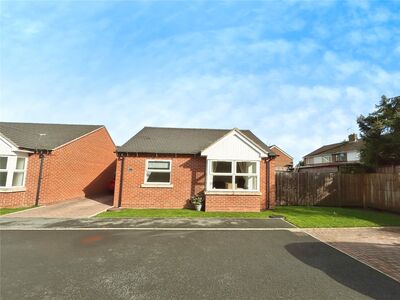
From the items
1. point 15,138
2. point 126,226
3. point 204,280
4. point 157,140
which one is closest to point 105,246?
point 126,226

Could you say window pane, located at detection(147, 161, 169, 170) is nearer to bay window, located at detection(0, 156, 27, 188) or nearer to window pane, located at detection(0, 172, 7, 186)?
bay window, located at detection(0, 156, 27, 188)

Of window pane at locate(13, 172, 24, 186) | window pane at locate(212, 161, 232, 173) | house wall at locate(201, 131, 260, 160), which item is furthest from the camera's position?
window pane at locate(212, 161, 232, 173)

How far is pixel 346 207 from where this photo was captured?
1573cm

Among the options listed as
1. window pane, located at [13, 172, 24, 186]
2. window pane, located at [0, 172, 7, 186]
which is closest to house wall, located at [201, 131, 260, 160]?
window pane, located at [13, 172, 24, 186]

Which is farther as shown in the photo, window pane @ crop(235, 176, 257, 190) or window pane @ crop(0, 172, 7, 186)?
window pane @ crop(235, 176, 257, 190)

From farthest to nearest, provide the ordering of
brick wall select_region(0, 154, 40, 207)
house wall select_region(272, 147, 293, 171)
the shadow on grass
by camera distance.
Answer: house wall select_region(272, 147, 293, 171) → brick wall select_region(0, 154, 40, 207) → the shadow on grass

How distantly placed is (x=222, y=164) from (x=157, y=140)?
4.93 m

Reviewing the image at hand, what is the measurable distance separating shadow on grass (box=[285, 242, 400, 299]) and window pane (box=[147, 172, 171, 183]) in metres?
8.82

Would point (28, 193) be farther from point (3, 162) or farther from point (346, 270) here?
point (346, 270)

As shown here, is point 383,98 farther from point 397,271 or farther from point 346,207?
point 397,271

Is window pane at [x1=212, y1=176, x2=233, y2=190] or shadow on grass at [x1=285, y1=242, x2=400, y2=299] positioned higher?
window pane at [x1=212, y1=176, x2=233, y2=190]

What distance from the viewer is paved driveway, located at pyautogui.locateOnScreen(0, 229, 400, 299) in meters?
4.10

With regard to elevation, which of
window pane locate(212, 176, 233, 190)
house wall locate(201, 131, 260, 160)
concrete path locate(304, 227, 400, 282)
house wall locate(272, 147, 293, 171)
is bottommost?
concrete path locate(304, 227, 400, 282)

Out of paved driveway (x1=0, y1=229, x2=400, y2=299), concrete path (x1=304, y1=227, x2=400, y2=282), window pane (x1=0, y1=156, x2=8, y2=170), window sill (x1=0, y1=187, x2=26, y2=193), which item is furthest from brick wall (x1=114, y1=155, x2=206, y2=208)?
concrete path (x1=304, y1=227, x2=400, y2=282)
